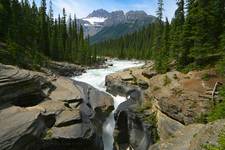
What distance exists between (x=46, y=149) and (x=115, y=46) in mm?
146597

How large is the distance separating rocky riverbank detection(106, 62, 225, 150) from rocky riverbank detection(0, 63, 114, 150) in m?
4.57

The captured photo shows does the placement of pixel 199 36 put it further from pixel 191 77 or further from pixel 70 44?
pixel 70 44

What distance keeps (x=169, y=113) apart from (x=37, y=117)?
1148 cm

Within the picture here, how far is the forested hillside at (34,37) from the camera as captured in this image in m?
48.7

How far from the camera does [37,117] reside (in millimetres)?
25516

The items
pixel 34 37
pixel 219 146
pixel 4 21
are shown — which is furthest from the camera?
pixel 34 37

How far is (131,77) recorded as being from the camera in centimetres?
5072

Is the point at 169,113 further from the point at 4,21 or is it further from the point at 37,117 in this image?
the point at 4,21

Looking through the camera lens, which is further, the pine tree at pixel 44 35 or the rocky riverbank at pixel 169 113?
the pine tree at pixel 44 35

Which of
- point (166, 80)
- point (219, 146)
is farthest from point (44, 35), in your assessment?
point (219, 146)

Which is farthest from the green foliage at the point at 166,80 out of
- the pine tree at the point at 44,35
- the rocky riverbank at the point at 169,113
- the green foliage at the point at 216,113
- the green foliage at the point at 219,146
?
the pine tree at the point at 44,35

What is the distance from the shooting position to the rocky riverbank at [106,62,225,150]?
20731 mm

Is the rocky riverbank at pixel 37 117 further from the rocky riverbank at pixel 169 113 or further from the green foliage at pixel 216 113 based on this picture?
the green foliage at pixel 216 113

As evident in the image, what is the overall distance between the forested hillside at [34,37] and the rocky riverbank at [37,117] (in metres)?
12.0
